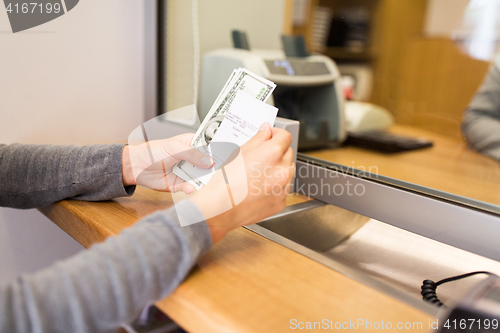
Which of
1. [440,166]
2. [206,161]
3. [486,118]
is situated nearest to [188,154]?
[206,161]

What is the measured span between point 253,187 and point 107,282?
20 cm

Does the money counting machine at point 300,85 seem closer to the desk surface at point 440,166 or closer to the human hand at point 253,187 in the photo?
the desk surface at point 440,166

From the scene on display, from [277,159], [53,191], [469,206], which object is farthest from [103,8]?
[469,206]

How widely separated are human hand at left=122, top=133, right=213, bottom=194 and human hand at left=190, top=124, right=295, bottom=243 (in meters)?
0.17

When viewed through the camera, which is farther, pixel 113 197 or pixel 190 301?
pixel 113 197

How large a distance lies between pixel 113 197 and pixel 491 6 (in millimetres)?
1612

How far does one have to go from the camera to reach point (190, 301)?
38 cm

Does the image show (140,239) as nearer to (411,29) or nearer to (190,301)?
(190,301)

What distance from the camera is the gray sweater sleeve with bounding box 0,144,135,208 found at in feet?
2.03

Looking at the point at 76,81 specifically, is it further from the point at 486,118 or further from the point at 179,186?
the point at 486,118

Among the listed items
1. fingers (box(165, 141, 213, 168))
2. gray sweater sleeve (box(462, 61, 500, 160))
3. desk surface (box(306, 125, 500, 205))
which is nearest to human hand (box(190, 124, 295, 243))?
fingers (box(165, 141, 213, 168))

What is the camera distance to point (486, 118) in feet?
4.20

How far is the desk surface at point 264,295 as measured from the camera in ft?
1.17

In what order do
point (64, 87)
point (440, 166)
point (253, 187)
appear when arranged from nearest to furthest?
point (253, 187) → point (64, 87) → point (440, 166)
